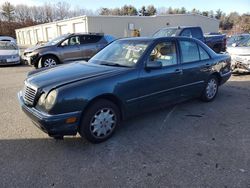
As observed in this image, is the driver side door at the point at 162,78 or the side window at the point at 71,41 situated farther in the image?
the side window at the point at 71,41

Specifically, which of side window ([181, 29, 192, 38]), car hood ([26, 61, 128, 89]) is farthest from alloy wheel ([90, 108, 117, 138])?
side window ([181, 29, 192, 38])

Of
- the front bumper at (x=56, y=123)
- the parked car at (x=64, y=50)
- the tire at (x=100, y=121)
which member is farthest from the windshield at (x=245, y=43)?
the front bumper at (x=56, y=123)

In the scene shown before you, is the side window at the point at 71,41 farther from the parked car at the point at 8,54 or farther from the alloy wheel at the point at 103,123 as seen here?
the alloy wheel at the point at 103,123

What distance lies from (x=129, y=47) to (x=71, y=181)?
2644mm

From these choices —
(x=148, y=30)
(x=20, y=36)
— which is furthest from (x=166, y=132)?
(x=20, y=36)

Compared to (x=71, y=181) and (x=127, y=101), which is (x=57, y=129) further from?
(x=127, y=101)

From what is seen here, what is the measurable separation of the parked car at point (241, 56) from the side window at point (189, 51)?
4309 millimetres

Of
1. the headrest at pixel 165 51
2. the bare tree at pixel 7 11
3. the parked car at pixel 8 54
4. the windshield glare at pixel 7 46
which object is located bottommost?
the parked car at pixel 8 54

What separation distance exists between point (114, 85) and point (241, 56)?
6.73 m

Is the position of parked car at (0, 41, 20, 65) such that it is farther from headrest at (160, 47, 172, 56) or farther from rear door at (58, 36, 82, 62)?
headrest at (160, 47, 172, 56)

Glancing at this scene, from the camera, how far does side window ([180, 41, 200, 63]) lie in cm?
493

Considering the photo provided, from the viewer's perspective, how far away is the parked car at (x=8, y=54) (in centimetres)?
1277

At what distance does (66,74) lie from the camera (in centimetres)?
392

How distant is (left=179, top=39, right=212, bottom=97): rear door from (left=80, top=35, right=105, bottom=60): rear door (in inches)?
258
